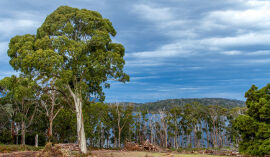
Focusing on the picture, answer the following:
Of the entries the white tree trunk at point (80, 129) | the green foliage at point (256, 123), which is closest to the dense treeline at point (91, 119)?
the green foliage at point (256, 123)

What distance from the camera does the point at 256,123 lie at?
51.9ft

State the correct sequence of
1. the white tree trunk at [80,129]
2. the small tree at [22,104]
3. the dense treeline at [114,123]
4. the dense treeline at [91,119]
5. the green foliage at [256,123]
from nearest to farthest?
the green foliage at [256,123], the white tree trunk at [80,129], the dense treeline at [91,119], the small tree at [22,104], the dense treeline at [114,123]

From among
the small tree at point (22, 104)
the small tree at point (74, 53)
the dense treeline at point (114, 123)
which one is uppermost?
the small tree at point (74, 53)

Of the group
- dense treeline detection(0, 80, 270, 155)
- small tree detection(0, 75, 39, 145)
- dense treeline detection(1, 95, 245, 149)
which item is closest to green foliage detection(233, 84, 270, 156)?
dense treeline detection(0, 80, 270, 155)

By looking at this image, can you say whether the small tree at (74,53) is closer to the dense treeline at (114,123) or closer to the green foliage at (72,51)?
the green foliage at (72,51)

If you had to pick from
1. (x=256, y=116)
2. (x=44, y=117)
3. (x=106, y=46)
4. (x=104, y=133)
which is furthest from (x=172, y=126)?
(x=106, y=46)

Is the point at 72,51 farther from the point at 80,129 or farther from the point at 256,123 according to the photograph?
the point at 256,123

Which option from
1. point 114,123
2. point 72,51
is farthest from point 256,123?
point 114,123

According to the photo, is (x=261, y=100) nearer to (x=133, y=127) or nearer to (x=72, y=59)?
(x=72, y=59)

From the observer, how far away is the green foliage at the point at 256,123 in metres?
15.3

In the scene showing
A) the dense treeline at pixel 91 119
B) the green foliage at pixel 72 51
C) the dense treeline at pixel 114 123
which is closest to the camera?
the green foliage at pixel 72 51

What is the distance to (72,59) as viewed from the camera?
49.9ft

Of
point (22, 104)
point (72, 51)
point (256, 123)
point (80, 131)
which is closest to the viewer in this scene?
point (72, 51)

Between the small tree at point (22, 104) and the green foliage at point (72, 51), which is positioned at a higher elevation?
the green foliage at point (72, 51)
